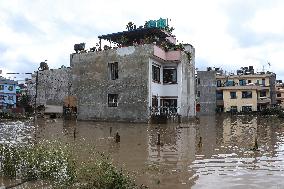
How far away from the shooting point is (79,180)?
8242 mm

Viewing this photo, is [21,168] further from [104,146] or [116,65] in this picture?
[116,65]

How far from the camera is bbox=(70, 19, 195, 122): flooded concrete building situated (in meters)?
30.9

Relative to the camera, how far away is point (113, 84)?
32438 millimetres

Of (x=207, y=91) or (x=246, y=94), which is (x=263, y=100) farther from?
(x=207, y=91)

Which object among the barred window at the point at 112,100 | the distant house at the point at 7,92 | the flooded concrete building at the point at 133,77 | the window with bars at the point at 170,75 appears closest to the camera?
the flooded concrete building at the point at 133,77

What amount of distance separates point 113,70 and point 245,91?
123 ft

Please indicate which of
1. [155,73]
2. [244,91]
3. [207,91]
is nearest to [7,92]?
[207,91]

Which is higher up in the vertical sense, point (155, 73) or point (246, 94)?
point (155, 73)

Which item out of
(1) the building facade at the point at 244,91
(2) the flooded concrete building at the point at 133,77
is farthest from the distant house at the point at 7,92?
(1) the building facade at the point at 244,91

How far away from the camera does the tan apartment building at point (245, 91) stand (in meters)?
62.8

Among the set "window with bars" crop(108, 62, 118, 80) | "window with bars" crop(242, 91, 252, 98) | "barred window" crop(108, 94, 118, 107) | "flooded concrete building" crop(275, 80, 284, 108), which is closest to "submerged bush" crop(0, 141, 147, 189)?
"barred window" crop(108, 94, 118, 107)

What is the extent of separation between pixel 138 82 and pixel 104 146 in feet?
54.0

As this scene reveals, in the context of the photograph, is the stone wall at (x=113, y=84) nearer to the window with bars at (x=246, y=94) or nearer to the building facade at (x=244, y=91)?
the building facade at (x=244, y=91)

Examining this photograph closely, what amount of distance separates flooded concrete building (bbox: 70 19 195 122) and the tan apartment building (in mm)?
29040
